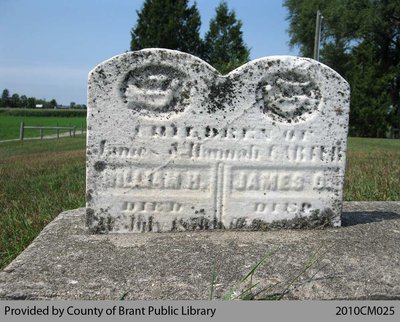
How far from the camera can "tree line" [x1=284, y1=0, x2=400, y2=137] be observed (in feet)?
85.5

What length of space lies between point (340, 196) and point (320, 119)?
499 mm

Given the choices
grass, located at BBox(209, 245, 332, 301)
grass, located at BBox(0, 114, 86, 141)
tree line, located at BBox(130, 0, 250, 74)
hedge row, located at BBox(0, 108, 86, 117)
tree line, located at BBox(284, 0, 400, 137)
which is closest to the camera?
grass, located at BBox(209, 245, 332, 301)

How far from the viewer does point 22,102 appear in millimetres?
79125

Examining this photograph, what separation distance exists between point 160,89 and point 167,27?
32.0m

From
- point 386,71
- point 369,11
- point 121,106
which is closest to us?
point 121,106

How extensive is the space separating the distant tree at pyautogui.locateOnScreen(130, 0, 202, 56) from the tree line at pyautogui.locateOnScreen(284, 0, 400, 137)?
7.71 metres

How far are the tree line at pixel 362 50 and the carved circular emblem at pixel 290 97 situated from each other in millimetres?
24895

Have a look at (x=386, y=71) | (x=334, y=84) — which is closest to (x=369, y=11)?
(x=386, y=71)

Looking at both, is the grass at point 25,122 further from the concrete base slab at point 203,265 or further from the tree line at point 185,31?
the concrete base slab at point 203,265

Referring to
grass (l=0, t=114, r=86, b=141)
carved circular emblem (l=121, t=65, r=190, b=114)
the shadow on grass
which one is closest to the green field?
the shadow on grass

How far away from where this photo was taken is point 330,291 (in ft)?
6.54

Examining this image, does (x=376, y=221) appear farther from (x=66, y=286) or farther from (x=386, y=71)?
(x=386, y=71)

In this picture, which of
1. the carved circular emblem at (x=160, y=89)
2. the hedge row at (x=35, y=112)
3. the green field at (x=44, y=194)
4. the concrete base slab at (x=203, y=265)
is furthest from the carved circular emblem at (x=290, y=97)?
the hedge row at (x=35, y=112)

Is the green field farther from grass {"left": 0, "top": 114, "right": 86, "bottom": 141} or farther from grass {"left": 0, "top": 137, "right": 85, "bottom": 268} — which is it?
grass {"left": 0, "top": 114, "right": 86, "bottom": 141}
